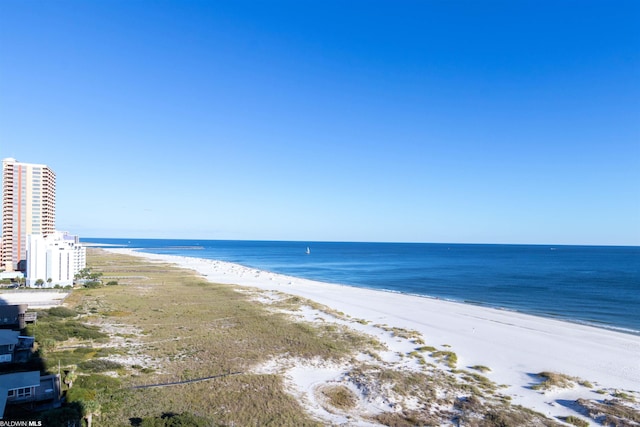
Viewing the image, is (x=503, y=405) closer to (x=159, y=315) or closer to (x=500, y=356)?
(x=500, y=356)

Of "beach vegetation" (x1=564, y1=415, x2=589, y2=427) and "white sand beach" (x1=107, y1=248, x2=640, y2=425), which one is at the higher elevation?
"beach vegetation" (x1=564, y1=415, x2=589, y2=427)

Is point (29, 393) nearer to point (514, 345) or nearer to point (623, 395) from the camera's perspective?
point (623, 395)

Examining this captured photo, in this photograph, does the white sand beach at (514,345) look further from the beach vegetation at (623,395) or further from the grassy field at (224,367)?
the grassy field at (224,367)

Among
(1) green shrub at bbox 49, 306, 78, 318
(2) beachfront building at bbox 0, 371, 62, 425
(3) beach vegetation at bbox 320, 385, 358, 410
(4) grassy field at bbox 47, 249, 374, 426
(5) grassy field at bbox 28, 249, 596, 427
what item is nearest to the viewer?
(2) beachfront building at bbox 0, 371, 62, 425

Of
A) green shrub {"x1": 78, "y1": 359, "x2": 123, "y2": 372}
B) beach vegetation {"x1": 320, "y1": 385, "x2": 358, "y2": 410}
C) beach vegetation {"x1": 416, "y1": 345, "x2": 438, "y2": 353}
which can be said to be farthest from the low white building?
beach vegetation {"x1": 416, "y1": 345, "x2": 438, "y2": 353}

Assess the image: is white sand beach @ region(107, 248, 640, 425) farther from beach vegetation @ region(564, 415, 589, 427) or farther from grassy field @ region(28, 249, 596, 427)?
grassy field @ region(28, 249, 596, 427)

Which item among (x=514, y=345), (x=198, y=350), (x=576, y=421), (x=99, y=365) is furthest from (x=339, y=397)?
(x=514, y=345)
